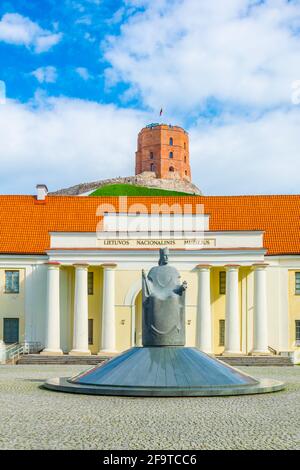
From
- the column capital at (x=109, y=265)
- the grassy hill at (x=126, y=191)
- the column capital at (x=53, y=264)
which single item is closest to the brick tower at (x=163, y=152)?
the grassy hill at (x=126, y=191)

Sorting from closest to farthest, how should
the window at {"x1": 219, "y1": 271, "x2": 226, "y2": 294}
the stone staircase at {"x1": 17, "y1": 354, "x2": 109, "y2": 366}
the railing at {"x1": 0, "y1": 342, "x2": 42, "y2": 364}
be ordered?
the stone staircase at {"x1": 17, "y1": 354, "x2": 109, "y2": 366}
the railing at {"x1": 0, "y1": 342, "x2": 42, "y2": 364}
the window at {"x1": 219, "y1": 271, "x2": 226, "y2": 294}

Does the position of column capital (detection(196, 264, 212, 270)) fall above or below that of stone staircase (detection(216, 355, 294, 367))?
above

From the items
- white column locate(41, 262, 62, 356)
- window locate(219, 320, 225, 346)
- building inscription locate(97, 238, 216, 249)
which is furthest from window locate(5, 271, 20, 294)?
window locate(219, 320, 225, 346)

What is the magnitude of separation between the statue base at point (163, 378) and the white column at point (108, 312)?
21.3 m

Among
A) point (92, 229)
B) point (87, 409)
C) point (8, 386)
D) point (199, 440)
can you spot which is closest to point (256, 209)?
point (92, 229)

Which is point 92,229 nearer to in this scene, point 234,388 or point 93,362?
point 93,362

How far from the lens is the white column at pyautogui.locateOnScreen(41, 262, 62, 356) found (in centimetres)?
4234

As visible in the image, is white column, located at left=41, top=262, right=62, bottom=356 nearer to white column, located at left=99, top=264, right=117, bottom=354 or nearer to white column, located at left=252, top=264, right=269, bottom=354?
white column, located at left=99, top=264, right=117, bottom=354

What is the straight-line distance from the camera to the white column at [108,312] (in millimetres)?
42188

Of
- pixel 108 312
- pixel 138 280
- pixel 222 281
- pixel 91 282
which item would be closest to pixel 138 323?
pixel 108 312

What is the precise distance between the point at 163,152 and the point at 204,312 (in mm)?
93048

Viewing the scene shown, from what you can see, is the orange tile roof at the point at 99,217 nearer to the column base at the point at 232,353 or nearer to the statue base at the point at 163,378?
the column base at the point at 232,353

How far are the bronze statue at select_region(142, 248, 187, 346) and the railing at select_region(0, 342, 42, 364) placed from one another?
61.0ft

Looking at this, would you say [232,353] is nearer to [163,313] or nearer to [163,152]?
[163,313]
